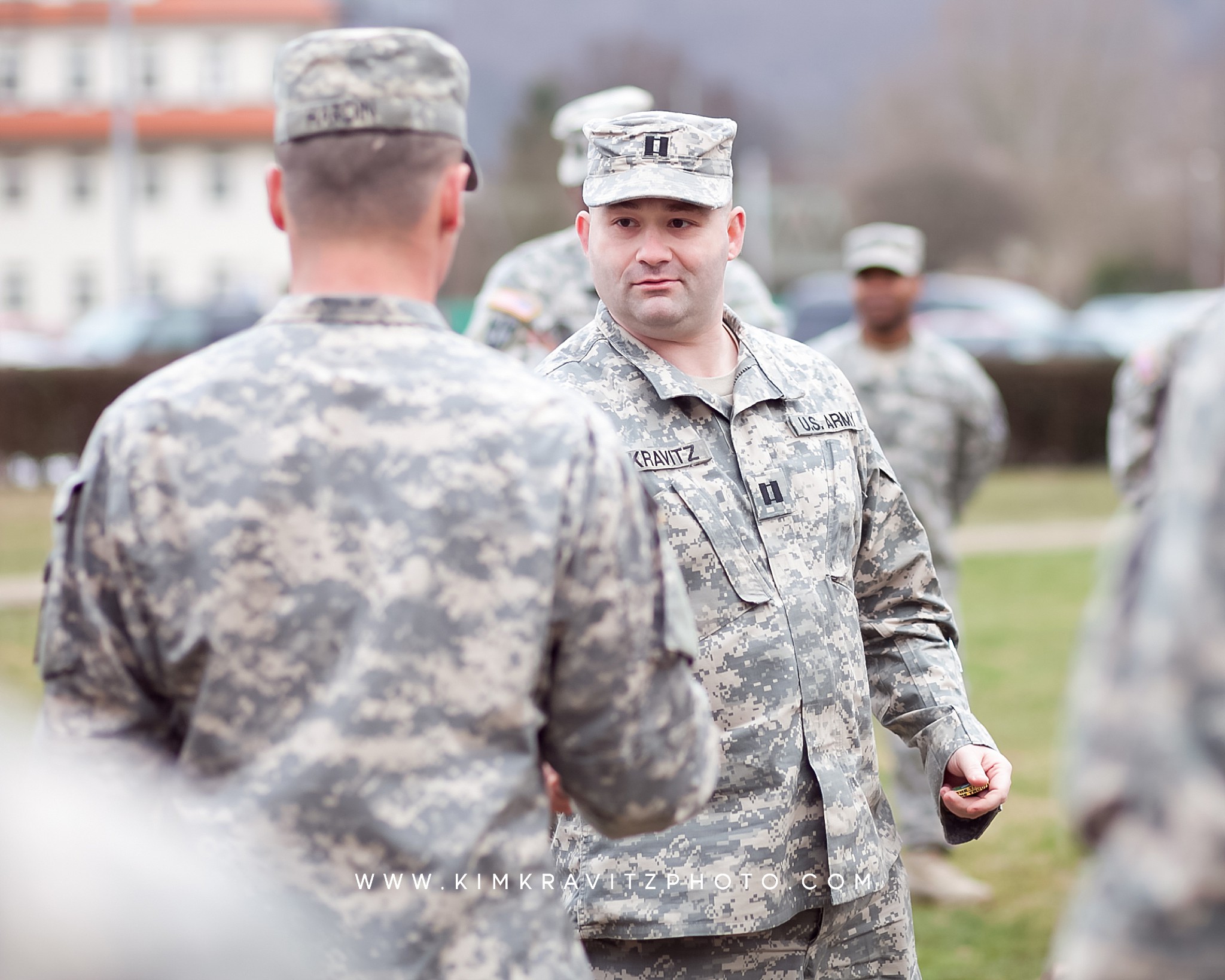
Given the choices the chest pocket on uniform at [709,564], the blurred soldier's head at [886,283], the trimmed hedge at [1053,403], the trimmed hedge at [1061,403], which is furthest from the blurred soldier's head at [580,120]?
the trimmed hedge at [1061,403]

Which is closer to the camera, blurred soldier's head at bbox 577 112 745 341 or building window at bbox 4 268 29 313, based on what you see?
blurred soldier's head at bbox 577 112 745 341

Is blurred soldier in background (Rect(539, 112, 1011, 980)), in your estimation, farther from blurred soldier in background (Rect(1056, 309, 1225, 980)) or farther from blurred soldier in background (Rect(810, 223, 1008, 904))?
blurred soldier in background (Rect(810, 223, 1008, 904))

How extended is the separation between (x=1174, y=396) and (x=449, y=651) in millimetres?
915

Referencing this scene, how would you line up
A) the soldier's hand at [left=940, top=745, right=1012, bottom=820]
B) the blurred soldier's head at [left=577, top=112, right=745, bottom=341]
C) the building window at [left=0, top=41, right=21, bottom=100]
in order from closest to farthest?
the soldier's hand at [left=940, top=745, right=1012, bottom=820] < the blurred soldier's head at [left=577, top=112, right=745, bottom=341] < the building window at [left=0, top=41, right=21, bottom=100]

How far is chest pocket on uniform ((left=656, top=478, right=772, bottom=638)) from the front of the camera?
299 centimetres

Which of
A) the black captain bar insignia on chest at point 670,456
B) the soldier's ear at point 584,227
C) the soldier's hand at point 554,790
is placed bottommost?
the soldier's hand at point 554,790

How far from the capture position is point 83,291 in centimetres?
6362

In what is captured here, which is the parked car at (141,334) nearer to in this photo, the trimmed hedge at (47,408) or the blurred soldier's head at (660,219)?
the trimmed hedge at (47,408)

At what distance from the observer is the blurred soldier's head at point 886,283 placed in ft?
22.5

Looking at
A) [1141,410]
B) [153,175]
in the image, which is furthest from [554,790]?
[153,175]

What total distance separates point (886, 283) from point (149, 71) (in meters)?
63.9

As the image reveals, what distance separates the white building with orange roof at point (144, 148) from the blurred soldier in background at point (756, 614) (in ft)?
194

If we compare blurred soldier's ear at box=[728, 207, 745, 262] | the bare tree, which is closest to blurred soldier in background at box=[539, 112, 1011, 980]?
blurred soldier's ear at box=[728, 207, 745, 262]

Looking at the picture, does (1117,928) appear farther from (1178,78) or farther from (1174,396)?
(1178,78)
